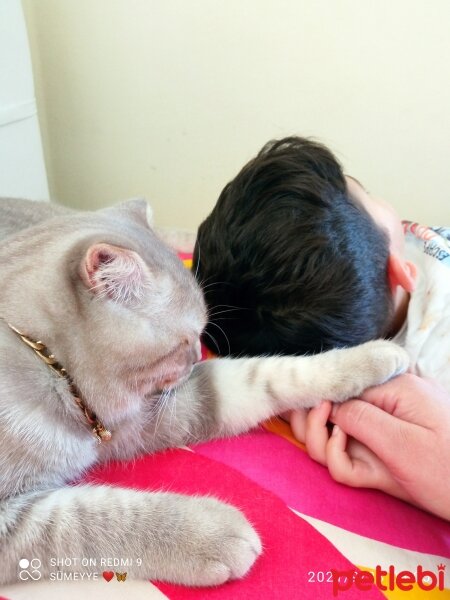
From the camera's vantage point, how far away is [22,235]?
84cm

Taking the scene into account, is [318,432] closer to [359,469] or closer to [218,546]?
[359,469]

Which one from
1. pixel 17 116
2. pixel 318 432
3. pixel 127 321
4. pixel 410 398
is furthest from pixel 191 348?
pixel 17 116

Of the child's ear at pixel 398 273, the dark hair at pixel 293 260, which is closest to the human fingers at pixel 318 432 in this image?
the dark hair at pixel 293 260

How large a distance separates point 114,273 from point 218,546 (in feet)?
1.20

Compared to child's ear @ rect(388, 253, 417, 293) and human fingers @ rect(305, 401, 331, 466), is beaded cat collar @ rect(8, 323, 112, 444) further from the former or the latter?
child's ear @ rect(388, 253, 417, 293)

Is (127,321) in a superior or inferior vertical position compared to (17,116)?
inferior

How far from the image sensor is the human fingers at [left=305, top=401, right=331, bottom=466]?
0.78m

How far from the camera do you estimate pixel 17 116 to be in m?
1.50

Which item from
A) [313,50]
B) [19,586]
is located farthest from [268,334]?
[313,50]

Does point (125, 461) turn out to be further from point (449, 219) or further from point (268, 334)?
point (449, 219)

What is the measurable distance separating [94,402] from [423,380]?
0.50 meters

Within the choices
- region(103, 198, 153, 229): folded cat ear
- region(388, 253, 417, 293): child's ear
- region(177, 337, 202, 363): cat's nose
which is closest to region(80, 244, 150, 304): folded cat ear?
region(177, 337, 202, 363): cat's nose

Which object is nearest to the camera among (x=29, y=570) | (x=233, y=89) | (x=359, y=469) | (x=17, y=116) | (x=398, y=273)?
(x=29, y=570)

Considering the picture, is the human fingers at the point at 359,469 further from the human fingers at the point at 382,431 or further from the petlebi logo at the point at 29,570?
the petlebi logo at the point at 29,570
